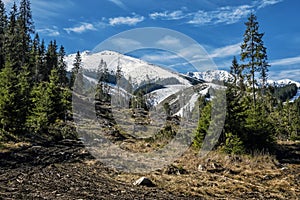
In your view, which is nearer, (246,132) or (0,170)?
(0,170)

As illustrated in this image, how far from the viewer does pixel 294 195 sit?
10.1m

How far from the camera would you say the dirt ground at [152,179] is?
922 centimetres

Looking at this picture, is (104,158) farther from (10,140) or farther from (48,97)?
(48,97)

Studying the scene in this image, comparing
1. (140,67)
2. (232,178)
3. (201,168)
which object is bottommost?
(232,178)

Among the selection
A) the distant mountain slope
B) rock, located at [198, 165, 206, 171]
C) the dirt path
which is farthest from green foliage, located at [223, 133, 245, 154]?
the dirt path

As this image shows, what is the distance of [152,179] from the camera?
11977 mm

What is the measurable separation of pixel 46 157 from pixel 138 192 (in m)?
8.76

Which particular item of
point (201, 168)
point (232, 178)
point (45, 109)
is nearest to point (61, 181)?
point (201, 168)

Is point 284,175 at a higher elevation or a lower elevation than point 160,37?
lower

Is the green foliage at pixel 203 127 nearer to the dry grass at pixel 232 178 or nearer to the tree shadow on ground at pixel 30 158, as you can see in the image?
the dry grass at pixel 232 178

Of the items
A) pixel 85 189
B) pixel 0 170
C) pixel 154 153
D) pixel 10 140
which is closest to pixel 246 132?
pixel 154 153

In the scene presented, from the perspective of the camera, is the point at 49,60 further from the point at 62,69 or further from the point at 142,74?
the point at 142,74

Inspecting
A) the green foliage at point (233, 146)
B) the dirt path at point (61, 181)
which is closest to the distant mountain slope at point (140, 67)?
the green foliage at point (233, 146)

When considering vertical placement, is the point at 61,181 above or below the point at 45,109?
below
